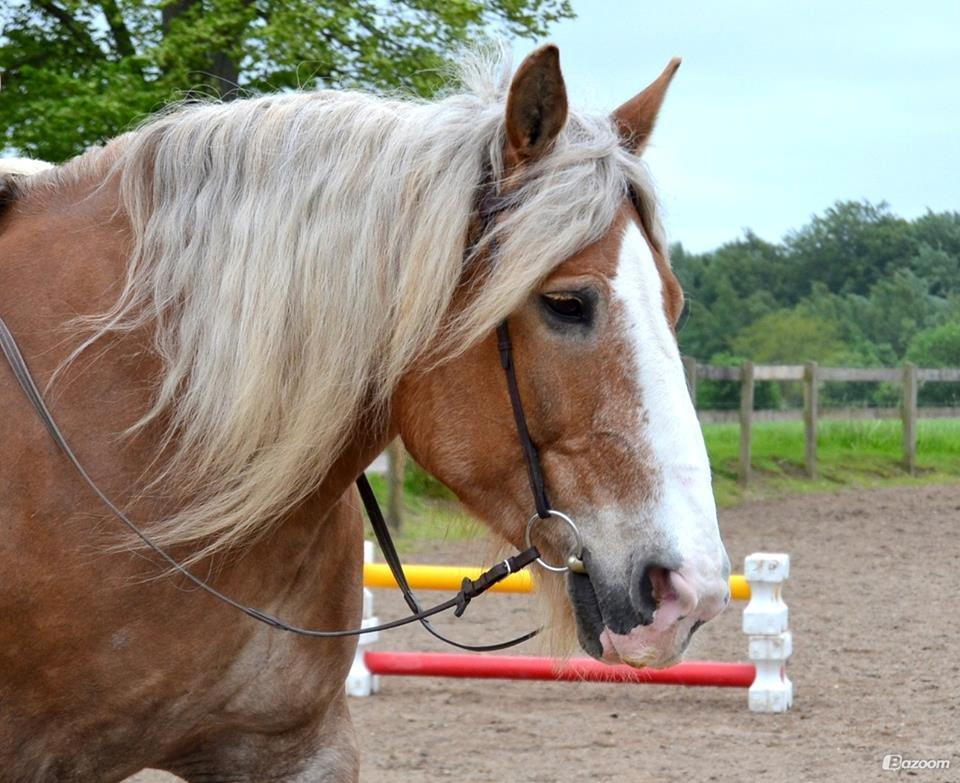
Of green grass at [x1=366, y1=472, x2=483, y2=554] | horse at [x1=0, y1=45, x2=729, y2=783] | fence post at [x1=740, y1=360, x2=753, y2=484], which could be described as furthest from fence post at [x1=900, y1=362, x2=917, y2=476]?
horse at [x1=0, y1=45, x2=729, y2=783]

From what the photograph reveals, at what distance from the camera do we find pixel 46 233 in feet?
9.08

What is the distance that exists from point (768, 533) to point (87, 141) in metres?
7.11

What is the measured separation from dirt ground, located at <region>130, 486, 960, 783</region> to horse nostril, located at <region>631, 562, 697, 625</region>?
69 cm

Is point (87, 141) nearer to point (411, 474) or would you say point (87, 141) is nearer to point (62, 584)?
point (411, 474)

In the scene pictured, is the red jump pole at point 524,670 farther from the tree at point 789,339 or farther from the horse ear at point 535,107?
the tree at point 789,339

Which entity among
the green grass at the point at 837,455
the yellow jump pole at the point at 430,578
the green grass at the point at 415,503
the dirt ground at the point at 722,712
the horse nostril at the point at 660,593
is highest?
the horse nostril at the point at 660,593

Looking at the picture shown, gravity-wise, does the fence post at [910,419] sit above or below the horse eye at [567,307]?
below

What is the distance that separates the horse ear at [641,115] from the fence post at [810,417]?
13.5 m

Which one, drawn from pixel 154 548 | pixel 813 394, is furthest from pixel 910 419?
pixel 154 548

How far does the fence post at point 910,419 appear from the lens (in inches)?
642

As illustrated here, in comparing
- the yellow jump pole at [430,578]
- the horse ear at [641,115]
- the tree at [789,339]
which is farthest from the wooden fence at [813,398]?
the horse ear at [641,115]

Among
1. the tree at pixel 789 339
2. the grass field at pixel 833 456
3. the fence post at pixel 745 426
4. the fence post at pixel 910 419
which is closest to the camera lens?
the fence post at pixel 745 426

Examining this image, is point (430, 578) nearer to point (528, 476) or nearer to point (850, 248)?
point (528, 476)

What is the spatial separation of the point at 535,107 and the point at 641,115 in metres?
0.36
